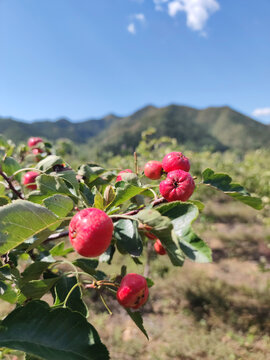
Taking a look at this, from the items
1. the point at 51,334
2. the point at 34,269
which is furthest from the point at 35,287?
the point at 51,334

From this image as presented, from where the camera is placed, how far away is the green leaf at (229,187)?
104 centimetres

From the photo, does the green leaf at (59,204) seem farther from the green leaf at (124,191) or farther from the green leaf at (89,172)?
the green leaf at (89,172)

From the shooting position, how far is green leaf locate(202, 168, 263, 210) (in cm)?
104

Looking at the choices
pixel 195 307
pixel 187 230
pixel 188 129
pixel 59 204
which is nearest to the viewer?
pixel 187 230

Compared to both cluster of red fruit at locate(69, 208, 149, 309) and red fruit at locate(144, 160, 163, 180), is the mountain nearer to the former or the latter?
red fruit at locate(144, 160, 163, 180)

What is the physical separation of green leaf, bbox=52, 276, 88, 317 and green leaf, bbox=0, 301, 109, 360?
0.71 ft

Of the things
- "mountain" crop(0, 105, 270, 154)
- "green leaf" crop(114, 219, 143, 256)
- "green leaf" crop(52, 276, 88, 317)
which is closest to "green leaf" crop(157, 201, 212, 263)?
"green leaf" crop(114, 219, 143, 256)

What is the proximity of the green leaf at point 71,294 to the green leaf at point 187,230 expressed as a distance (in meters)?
0.50

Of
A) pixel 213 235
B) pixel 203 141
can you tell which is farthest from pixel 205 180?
pixel 203 141

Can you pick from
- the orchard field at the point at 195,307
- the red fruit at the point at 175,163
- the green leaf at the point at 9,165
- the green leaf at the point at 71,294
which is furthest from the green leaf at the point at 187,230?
the orchard field at the point at 195,307

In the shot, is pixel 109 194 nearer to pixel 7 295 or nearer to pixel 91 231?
pixel 91 231

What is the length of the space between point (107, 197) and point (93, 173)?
0.97 ft

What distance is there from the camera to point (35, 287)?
0.98 m

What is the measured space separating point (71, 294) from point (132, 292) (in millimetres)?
233
